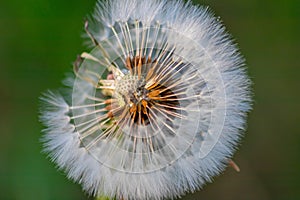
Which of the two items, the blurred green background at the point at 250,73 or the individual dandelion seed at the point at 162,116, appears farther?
the blurred green background at the point at 250,73

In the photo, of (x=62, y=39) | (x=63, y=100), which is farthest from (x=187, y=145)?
(x=62, y=39)

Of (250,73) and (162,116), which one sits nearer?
(162,116)

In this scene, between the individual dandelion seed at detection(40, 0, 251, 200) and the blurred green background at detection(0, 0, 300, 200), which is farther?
the blurred green background at detection(0, 0, 300, 200)
